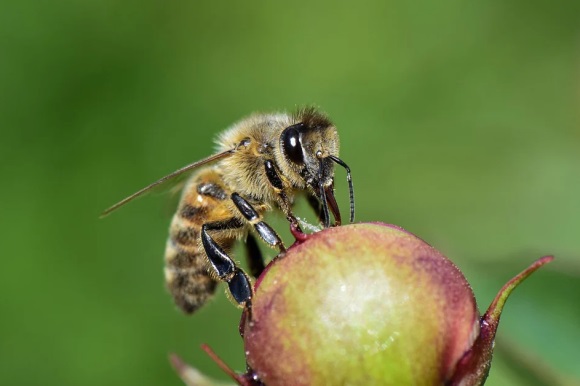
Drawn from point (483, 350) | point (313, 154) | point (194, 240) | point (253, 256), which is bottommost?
point (483, 350)

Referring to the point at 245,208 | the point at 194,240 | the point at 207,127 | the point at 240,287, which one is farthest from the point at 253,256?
the point at 207,127

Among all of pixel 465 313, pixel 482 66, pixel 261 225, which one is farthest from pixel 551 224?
pixel 465 313

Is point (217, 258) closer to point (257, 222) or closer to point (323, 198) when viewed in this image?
point (257, 222)

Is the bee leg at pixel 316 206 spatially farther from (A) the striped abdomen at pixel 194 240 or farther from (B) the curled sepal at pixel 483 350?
(B) the curled sepal at pixel 483 350

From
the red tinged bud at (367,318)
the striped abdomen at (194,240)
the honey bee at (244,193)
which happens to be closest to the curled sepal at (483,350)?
the red tinged bud at (367,318)

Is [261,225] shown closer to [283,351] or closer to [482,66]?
[283,351]
